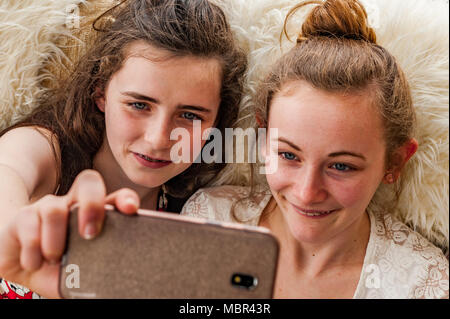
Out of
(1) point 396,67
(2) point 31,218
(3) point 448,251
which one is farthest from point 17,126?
(3) point 448,251

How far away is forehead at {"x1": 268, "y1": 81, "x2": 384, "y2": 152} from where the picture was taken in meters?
0.55

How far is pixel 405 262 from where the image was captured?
2.16 ft

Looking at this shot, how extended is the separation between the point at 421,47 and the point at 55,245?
517mm

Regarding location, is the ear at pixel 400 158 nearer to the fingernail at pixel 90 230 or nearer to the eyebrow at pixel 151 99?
the eyebrow at pixel 151 99

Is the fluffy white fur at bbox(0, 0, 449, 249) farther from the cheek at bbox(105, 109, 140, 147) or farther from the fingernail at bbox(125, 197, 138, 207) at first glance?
the fingernail at bbox(125, 197, 138, 207)

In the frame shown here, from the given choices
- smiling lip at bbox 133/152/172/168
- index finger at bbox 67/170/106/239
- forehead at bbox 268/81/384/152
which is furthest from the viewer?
smiling lip at bbox 133/152/172/168

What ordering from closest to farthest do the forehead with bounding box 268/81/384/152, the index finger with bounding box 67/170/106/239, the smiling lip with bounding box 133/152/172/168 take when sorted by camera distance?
the index finger with bounding box 67/170/106/239 < the forehead with bounding box 268/81/384/152 < the smiling lip with bounding box 133/152/172/168

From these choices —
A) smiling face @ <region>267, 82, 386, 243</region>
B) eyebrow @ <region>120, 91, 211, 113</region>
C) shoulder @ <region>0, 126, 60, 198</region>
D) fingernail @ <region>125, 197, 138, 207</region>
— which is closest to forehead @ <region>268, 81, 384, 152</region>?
smiling face @ <region>267, 82, 386, 243</region>

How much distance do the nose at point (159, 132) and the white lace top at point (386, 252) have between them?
0.13m

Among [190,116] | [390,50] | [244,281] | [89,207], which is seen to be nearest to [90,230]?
[89,207]

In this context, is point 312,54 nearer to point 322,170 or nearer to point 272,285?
point 322,170

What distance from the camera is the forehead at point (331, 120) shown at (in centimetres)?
55

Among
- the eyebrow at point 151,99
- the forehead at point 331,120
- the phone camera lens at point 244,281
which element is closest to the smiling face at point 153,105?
the eyebrow at point 151,99

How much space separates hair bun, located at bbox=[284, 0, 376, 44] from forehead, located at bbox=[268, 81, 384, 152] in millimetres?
93
